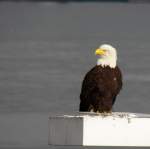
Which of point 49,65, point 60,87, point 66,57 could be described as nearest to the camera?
point 60,87

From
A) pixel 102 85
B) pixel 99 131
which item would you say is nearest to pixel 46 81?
pixel 102 85

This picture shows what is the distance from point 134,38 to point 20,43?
6.49m

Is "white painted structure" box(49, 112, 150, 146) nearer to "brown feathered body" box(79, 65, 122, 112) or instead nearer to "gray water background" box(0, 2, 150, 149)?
"brown feathered body" box(79, 65, 122, 112)

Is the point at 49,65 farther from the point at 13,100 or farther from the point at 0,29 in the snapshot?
the point at 0,29

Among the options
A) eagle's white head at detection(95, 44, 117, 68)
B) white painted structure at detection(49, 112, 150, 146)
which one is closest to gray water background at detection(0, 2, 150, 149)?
eagle's white head at detection(95, 44, 117, 68)

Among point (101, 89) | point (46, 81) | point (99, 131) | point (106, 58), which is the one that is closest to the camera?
point (99, 131)

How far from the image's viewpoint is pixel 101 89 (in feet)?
35.9

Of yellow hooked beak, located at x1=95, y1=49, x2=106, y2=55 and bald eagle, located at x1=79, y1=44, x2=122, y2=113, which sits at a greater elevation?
yellow hooked beak, located at x1=95, y1=49, x2=106, y2=55

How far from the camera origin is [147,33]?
173 ft

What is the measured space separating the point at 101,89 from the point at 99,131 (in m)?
1.76

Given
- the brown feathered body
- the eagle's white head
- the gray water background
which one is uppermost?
the gray water background

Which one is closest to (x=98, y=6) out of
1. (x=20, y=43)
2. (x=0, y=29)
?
(x=0, y=29)

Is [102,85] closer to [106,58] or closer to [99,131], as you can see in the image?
[106,58]

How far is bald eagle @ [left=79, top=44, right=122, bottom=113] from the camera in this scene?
10.9m
